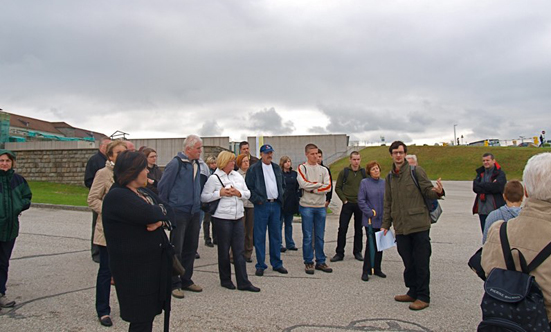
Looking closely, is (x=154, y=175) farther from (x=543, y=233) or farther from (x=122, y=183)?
(x=543, y=233)

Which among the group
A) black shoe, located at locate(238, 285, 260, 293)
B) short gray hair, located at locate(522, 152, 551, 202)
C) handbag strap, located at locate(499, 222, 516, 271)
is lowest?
black shoe, located at locate(238, 285, 260, 293)

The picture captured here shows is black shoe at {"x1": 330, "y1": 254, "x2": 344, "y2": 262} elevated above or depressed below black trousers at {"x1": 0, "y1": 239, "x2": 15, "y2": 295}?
below

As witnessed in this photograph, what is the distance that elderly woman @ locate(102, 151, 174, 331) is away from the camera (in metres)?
2.99

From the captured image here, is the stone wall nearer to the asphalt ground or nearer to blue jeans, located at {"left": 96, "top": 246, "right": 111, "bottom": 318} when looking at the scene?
the asphalt ground

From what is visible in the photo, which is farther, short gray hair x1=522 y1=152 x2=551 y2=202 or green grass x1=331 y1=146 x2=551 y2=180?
green grass x1=331 y1=146 x2=551 y2=180

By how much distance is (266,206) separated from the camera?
6754 mm

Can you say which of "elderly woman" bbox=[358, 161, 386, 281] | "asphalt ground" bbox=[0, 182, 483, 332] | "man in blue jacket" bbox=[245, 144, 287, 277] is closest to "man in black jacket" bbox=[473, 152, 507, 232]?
"asphalt ground" bbox=[0, 182, 483, 332]

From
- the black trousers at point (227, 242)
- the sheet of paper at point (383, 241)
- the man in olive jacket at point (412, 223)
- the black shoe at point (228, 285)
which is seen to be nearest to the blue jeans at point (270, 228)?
the black trousers at point (227, 242)

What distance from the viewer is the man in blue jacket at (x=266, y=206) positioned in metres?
6.67

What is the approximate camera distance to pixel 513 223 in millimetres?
2426

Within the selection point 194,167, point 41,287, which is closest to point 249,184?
point 194,167

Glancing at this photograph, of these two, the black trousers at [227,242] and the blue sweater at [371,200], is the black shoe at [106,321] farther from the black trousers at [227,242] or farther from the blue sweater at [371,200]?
the blue sweater at [371,200]

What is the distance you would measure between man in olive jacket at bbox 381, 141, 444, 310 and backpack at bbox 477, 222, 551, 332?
2.61m

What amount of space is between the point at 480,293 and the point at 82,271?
6.14m
